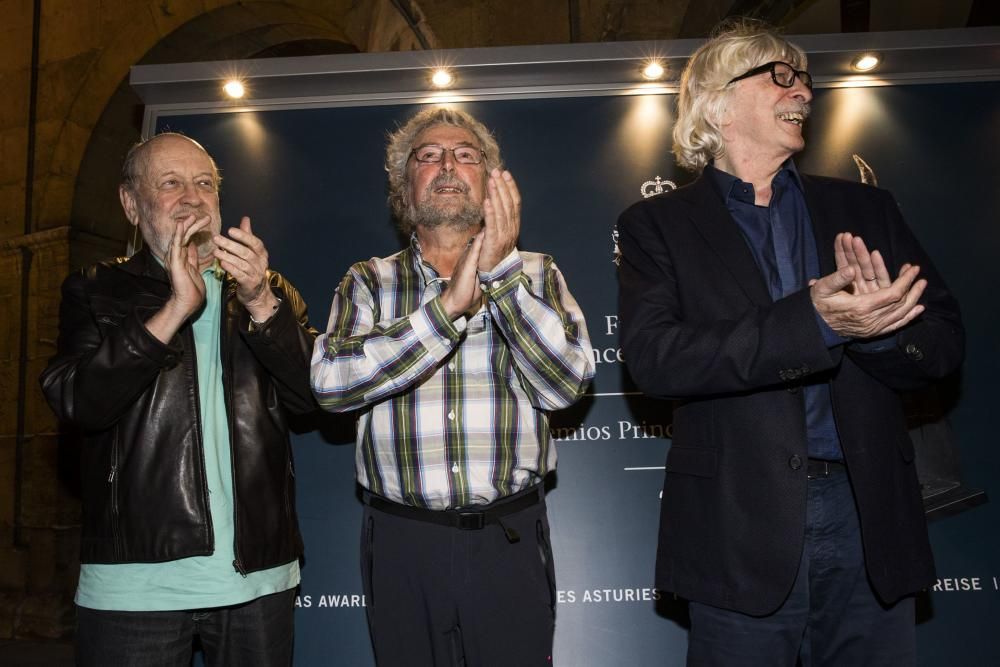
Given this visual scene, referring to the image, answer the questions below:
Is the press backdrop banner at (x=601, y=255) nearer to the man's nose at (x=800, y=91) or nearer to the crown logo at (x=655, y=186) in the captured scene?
the crown logo at (x=655, y=186)

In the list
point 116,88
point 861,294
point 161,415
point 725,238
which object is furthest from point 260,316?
point 116,88

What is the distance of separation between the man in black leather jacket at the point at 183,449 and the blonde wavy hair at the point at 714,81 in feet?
4.21

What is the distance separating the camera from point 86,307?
2369 mm

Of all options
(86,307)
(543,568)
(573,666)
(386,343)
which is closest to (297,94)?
(86,307)

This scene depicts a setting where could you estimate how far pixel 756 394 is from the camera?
1895 millimetres

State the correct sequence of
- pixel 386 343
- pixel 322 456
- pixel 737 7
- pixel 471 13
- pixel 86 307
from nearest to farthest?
pixel 386 343 → pixel 86 307 → pixel 322 456 → pixel 737 7 → pixel 471 13

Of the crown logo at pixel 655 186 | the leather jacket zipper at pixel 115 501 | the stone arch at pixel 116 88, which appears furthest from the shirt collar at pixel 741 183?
the stone arch at pixel 116 88

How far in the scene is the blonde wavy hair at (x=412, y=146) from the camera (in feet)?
8.96

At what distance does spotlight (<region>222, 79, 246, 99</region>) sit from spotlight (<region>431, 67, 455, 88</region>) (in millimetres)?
786

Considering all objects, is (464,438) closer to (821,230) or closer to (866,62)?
(821,230)

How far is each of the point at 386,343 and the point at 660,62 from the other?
1.72 metres

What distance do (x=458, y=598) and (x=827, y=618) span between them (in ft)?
2.97

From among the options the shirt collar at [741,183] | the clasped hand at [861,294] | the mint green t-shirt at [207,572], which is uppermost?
the shirt collar at [741,183]

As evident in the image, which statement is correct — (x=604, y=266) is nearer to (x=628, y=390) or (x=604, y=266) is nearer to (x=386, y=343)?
(x=628, y=390)
